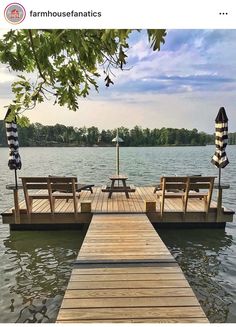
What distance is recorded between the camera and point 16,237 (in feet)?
30.0

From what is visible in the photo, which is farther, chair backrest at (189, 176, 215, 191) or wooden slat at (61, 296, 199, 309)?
chair backrest at (189, 176, 215, 191)

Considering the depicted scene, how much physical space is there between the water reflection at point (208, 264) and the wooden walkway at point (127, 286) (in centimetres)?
114

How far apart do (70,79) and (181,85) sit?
4528 millimetres

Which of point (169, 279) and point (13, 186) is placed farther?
point (13, 186)

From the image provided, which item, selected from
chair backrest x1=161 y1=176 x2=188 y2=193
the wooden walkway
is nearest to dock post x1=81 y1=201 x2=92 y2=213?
chair backrest x1=161 y1=176 x2=188 y2=193

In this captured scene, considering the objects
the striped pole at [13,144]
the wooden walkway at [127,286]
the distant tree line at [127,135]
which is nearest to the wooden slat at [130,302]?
the wooden walkway at [127,286]

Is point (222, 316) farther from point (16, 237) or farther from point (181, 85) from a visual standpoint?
point (16, 237)

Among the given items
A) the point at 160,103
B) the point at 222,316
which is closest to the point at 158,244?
the point at 222,316

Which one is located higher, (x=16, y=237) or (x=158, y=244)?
(x=158, y=244)

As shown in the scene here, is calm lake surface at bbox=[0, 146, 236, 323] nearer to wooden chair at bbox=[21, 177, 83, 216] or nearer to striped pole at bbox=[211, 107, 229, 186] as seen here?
wooden chair at bbox=[21, 177, 83, 216]

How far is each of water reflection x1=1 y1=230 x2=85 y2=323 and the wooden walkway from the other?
1.03 metres

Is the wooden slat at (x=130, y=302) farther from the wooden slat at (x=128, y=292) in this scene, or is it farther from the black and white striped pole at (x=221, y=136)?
the black and white striped pole at (x=221, y=136)

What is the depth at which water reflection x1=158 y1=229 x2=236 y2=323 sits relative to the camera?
5.42m
